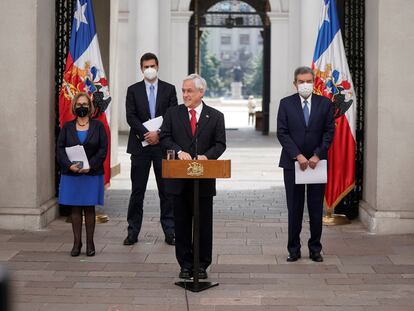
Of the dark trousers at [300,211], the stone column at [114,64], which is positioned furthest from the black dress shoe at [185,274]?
the stone column at [114,64]

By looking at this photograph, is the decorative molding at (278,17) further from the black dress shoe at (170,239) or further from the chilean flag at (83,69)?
the black dress shoe at (170,239)

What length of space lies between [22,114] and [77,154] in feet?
6.01

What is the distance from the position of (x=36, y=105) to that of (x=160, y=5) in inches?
802

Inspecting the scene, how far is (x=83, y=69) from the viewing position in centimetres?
865

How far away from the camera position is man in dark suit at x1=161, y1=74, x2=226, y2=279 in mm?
5539

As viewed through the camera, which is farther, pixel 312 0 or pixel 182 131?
pixel 312 0

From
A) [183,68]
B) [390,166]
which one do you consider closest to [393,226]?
[390,166]

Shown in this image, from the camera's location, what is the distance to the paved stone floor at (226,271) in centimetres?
490

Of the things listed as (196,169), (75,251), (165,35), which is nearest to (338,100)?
(75,251)

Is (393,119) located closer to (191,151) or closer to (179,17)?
(191,151)

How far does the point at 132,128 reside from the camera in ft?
23.7

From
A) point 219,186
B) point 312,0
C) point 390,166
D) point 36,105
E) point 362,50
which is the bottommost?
point 219,186

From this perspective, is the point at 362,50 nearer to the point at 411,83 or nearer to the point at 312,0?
the point at 411,83

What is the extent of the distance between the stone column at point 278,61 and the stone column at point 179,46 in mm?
3393
